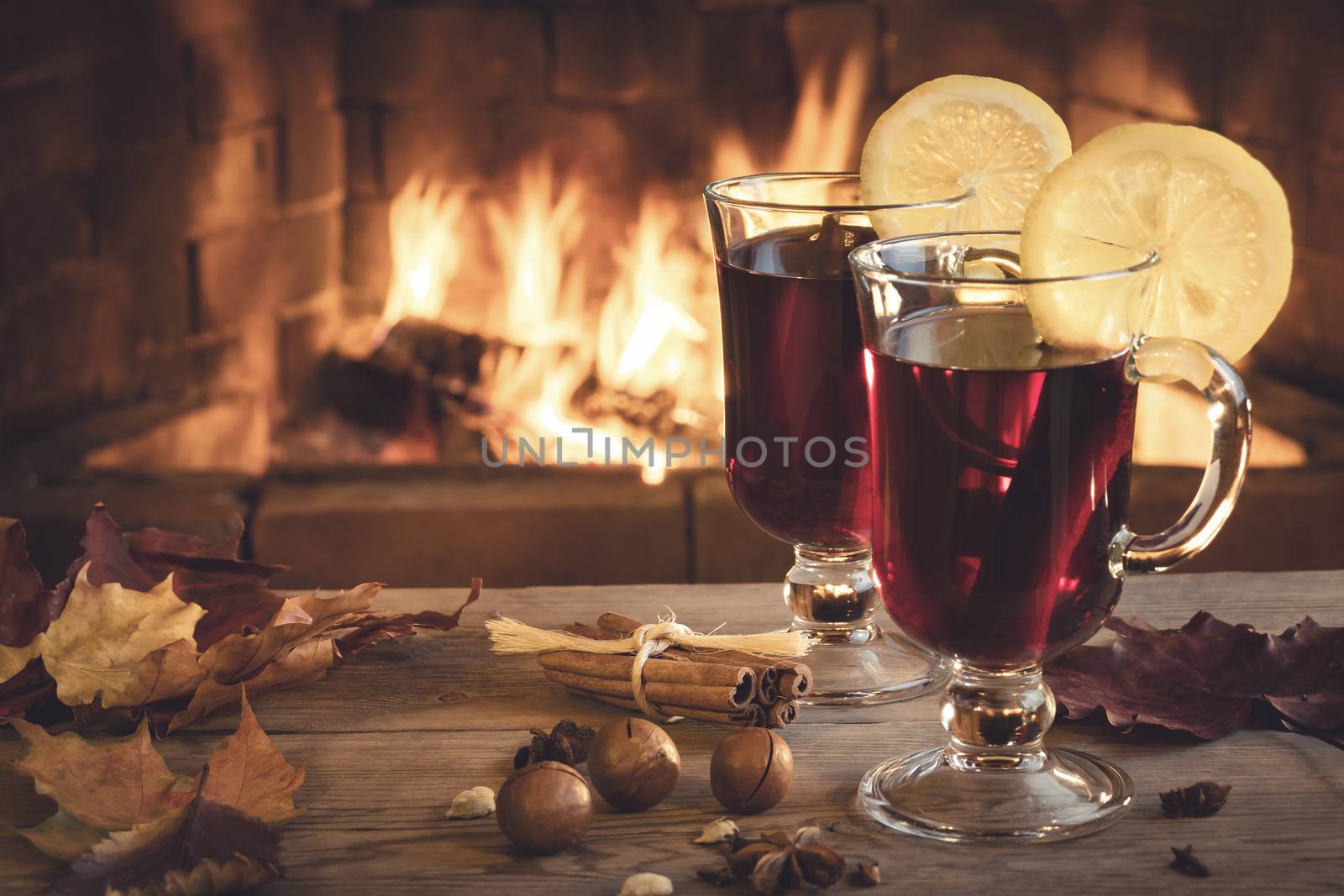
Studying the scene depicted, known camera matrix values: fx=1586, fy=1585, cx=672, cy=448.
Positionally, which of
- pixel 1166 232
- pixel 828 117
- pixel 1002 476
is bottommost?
pixel 1002 476

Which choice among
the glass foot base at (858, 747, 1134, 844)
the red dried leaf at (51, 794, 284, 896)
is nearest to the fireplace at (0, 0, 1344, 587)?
the glass foot base at (858, 747, 1134, 844)

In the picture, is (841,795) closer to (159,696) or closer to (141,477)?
(159,696)

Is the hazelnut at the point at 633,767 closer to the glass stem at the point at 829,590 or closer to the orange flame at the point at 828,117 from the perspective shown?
the glass stem at the point at 829,590

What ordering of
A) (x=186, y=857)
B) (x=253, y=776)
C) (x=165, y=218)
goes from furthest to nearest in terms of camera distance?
1. (x=165, y=218)
2. (x=253, y=776)
3. (x=186, y=857)

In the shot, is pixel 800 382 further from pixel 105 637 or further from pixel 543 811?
pixel 105 637

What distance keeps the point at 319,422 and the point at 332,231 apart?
39cm

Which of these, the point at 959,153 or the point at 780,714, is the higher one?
the point at 959,153

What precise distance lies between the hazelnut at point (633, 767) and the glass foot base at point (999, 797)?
0.13m

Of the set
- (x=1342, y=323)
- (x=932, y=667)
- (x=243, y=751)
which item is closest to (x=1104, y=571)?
(x=932, y=667)

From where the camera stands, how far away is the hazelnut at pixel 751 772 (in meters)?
0.99

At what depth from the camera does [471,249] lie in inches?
119

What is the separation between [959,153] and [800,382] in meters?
0.21

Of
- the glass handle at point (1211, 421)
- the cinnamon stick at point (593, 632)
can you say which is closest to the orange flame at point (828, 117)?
the cinnamon stick at point (593, 632)

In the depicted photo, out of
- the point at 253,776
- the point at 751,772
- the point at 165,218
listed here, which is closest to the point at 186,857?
the point at 253,776
